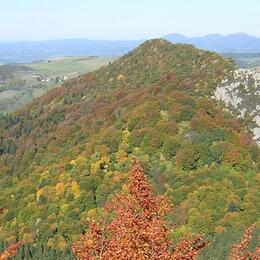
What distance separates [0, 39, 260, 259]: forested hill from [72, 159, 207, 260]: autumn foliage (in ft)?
208

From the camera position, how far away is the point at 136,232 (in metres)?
21.3

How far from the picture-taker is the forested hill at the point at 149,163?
97.7 metres

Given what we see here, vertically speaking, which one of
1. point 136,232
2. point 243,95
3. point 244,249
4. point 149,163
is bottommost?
point 149,163

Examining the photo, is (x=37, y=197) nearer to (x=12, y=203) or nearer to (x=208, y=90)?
(x=12, y=203)

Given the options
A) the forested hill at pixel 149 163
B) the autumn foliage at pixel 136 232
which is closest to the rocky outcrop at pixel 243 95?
the forested hill at pixel 149 163

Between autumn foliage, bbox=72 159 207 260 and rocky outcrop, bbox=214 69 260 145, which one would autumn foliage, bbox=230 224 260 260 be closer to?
autumn foliage, bbox=72 159 207 260

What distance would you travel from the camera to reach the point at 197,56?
177250 millimetres

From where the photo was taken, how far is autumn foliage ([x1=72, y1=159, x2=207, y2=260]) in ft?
68.4

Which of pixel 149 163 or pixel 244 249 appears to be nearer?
pixel 244 249

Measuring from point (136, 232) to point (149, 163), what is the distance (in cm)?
9092

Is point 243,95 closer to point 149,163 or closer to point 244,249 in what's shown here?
point 149,163

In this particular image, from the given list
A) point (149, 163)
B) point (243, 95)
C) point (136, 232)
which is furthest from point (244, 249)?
point (243, 95)

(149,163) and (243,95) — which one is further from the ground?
(243,95)

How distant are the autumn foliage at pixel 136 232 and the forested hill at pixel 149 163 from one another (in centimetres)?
6342
